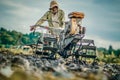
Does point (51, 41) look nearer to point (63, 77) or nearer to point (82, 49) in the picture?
point (82, 49)

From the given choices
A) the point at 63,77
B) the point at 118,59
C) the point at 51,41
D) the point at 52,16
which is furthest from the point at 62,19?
the point at 63,77

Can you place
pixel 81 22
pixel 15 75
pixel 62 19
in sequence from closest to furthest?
pixel 15 75
pixel 81 22
pixel 62 19

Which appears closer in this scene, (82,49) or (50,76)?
(50,76)

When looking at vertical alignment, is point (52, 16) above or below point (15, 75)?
above

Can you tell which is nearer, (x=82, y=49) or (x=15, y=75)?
(x=15, y=75)

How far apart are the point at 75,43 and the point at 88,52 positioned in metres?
0.56

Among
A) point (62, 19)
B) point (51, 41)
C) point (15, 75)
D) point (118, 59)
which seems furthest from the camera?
point (118, 59)

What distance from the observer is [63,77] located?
1148 millimetres

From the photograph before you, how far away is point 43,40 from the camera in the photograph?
5184 millimetres

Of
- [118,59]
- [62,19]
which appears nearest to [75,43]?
[62,19]

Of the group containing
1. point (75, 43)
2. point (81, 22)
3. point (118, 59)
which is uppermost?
point (81, 22)

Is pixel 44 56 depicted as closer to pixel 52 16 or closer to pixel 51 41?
pixel 51 41

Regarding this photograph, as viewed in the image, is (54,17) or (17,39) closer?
(54,17)

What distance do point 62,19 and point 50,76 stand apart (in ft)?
14.6
